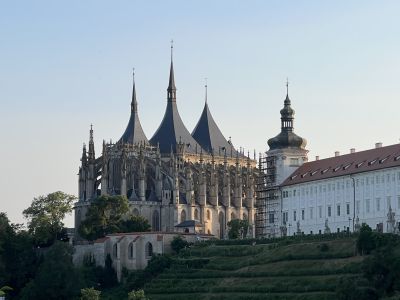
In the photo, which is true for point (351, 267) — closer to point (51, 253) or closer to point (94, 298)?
point (94, 298)

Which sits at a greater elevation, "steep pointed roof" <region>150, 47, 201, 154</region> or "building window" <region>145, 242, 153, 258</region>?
"steep pointed roof" <region>150, 47, 201, 154</region>

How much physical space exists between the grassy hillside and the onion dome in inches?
465

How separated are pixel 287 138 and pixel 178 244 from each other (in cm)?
1266

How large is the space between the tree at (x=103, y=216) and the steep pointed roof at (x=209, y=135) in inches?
1028

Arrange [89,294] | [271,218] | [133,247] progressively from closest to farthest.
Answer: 1. [89,294]
2. [133,247]
3. [271,218]

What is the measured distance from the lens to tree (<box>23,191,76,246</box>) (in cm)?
12525

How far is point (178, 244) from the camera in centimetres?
11119

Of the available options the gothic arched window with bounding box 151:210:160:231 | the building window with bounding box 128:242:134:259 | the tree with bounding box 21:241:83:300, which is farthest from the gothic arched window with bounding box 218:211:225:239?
the tree with bounding box 21:241:83:300

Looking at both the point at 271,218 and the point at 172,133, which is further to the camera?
the point at 172,133

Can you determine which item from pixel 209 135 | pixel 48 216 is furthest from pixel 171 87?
pixel 48 216

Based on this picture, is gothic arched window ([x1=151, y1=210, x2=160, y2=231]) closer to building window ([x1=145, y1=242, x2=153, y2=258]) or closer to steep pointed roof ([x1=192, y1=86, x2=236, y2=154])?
steep pointed roof ([x1=192, y1=86, x2=236, y2=154])

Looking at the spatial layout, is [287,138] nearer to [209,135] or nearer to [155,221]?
[155,221]

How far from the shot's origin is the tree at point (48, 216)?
12525cm

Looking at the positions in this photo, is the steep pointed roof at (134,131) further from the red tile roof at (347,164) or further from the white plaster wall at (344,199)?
the white plaster wall at (344,199)
